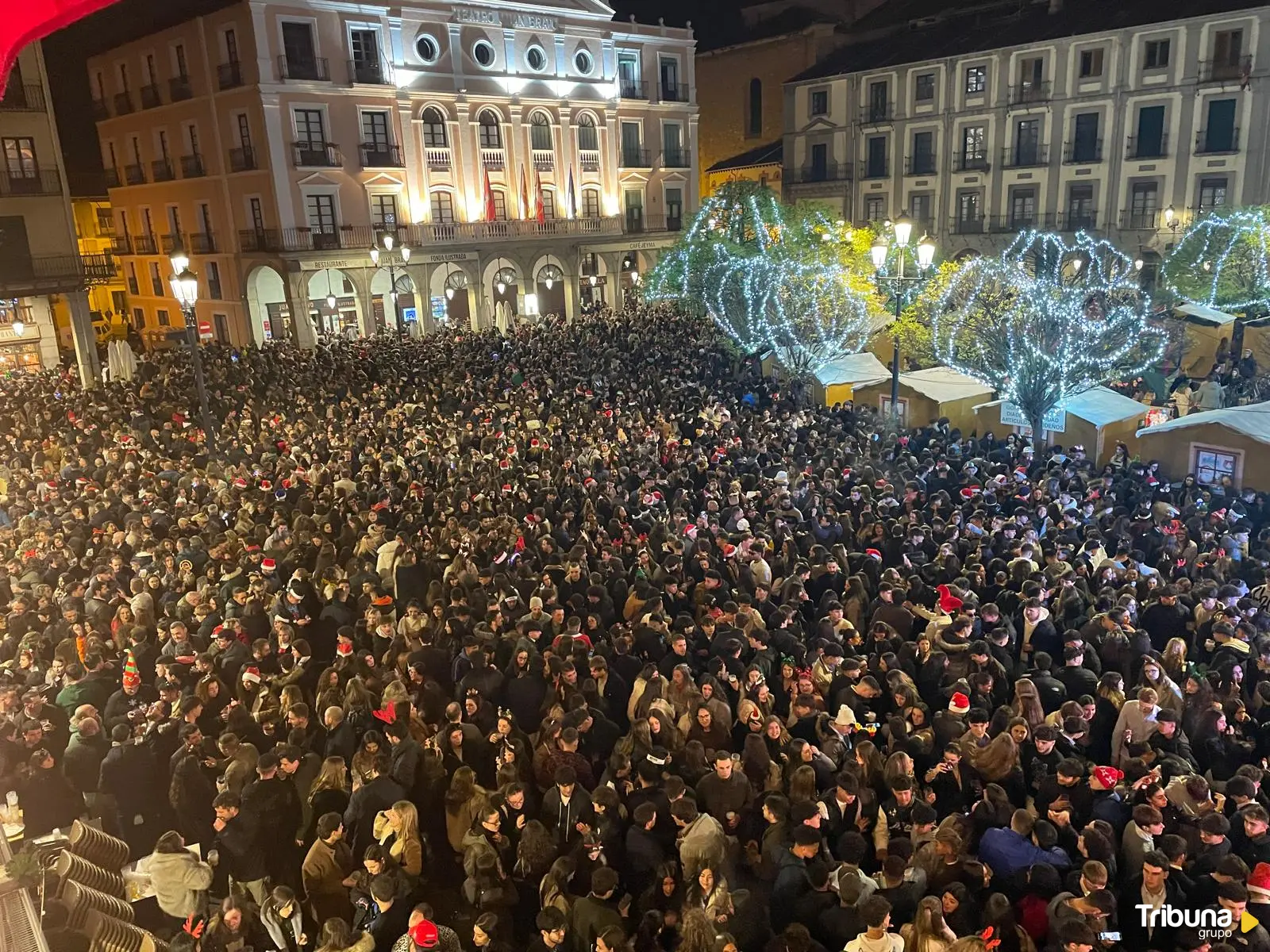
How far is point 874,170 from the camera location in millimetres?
44500

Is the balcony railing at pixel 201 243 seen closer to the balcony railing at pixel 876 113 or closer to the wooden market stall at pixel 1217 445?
the balcony railing at pixel 876 113

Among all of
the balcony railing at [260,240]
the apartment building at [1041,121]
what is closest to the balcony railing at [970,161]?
the apartment building at [1041,121]

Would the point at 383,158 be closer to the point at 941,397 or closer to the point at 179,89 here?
the point at 179,89

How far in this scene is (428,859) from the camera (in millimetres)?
→ 6289

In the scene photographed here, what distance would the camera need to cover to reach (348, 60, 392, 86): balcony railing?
35.2 meters

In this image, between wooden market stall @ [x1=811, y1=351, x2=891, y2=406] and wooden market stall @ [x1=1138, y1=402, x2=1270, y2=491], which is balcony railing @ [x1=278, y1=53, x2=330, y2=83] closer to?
wooden market stall @ [x1=811, y1=351, x2=891, y2=406]

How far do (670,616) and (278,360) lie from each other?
738 inches

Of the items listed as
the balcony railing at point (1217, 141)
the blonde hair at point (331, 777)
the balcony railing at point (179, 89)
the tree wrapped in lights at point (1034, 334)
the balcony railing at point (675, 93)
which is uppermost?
the balcony railing at point (675, 93)

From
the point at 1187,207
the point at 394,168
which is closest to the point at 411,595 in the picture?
the point at 394,168

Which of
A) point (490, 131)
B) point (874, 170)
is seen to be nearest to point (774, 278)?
point (490, 131)

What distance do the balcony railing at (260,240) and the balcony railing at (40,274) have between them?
6662 mm

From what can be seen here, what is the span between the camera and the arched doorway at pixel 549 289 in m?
44.6

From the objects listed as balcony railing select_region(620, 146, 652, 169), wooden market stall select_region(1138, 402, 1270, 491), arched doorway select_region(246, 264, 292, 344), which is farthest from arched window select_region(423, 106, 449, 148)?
wooden market stall select_region(1138, 402, 1270, 491)

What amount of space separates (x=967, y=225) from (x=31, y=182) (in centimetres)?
3710
